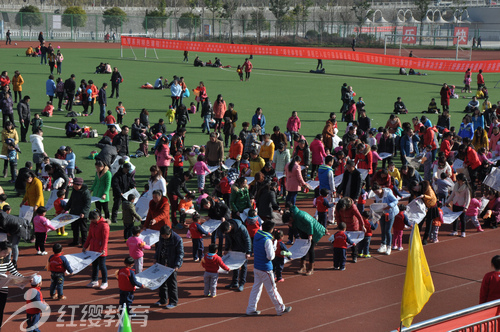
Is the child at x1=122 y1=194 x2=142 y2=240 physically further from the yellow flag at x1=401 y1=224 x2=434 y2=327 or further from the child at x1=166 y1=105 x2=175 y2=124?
the child at x1=166 y1=105 x2=175 y2=124

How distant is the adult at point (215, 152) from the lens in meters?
18.9

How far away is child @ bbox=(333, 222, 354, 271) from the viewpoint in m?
13.1

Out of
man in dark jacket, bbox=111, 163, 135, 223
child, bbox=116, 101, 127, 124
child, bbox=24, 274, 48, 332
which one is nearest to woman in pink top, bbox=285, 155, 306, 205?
man in dark jacket, bbox=111, 163, 135, 223

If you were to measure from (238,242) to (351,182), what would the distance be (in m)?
4.72

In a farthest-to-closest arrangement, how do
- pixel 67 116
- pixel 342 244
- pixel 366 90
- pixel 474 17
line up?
1. pixel 474 17
2. pixel 366 90
3. pixel 67 116
4. pixel 342 244

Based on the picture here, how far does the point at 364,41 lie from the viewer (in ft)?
299

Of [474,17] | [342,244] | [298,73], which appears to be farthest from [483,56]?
[342,244]

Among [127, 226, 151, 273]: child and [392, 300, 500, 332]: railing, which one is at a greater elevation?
[392, 300, 500, 332]: railing

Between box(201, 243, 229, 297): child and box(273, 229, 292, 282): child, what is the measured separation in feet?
3.95

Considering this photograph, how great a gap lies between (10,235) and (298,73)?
43.2 meters

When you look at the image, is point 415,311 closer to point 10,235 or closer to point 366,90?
point 10,235

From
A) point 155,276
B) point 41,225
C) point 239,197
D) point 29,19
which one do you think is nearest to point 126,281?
point 155,276

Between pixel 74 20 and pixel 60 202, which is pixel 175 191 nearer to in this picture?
pixel 60 202

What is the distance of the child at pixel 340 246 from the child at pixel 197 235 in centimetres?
282
